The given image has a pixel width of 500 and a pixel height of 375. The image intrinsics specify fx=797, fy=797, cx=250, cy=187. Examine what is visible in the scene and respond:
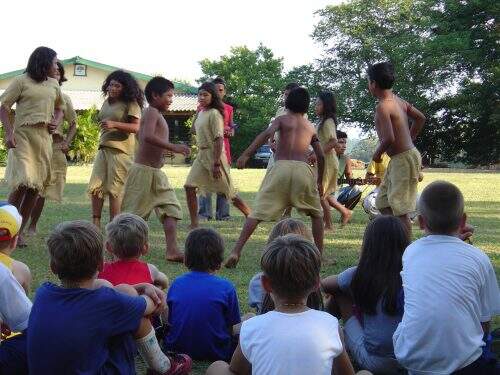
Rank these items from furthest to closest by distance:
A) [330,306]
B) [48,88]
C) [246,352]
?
[48,88] < [330,306] < [246,352]

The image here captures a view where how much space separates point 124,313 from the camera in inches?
132

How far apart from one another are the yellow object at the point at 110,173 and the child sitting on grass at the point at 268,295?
4.24 metres

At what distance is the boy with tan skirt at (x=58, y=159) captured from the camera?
28.9 ft

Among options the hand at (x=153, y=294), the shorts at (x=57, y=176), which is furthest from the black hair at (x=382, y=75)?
the hand at (x=153, y=294)

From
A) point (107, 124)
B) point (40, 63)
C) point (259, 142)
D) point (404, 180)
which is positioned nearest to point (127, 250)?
point (259, 142)

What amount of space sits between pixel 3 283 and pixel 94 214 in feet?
16.7

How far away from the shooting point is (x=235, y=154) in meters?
52.7

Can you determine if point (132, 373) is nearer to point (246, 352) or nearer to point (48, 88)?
point (246, 352)

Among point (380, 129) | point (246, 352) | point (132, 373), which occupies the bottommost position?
point (132, 373)

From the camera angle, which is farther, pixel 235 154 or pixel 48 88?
pixel 235 154

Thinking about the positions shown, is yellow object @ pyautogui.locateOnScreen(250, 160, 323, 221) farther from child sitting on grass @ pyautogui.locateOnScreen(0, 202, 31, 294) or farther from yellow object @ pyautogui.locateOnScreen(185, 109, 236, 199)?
child sitting on grass @ pyautogui.locateOnScreen(0, 202, 31, 294)

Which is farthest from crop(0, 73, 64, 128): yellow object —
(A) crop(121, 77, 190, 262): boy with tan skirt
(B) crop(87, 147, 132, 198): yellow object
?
(A) crop(121, 77, 190, 262): boy with tan skirt

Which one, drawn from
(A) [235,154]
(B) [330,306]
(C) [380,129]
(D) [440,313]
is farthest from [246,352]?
(A) [235,154]

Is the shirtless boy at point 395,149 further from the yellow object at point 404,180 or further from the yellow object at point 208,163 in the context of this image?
the yellow object at point 208,163
